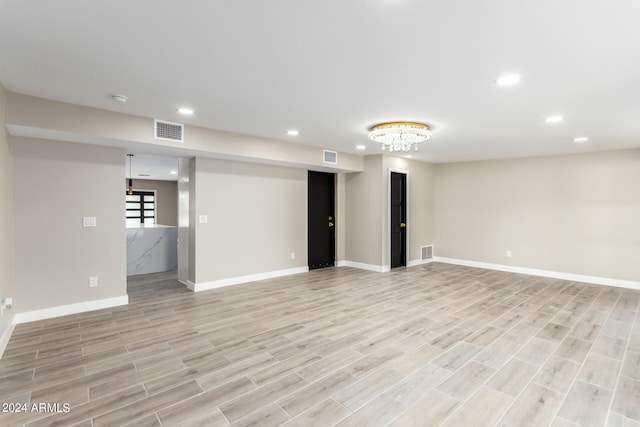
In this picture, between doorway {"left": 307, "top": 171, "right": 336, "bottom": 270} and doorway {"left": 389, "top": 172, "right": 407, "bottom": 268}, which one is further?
doorway {"left": 389, "top": 172, "right": 407, "bottom": 268}

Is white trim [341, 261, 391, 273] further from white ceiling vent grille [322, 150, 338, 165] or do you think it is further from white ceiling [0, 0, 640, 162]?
white ceiling [0, 0, 640, 162]

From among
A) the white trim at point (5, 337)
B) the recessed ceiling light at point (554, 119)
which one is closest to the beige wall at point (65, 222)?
the white trim at point (5, 337)

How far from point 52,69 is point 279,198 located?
386 cm

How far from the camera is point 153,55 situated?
7.68 ft

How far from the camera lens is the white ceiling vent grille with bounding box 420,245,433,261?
25.2ft

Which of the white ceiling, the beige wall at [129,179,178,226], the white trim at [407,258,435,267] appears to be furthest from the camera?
the beige wall at [129,179,178,226]

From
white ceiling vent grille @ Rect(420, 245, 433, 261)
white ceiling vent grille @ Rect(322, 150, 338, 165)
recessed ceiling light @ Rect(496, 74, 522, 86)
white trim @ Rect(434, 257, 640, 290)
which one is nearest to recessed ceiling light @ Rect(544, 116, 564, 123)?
recessed ceiling light @ Rect(496, 74, 522, 86)

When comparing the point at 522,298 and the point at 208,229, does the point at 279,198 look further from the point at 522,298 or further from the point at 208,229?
the point at 522,298

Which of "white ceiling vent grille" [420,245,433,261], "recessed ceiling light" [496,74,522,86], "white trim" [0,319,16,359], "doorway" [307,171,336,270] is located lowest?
"white trim" [0,319,16,359]

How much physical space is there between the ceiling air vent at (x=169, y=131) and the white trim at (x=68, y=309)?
2260 mm

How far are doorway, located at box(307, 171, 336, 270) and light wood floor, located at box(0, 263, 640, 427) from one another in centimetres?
212

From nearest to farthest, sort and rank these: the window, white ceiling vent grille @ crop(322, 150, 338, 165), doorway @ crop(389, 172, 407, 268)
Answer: white ceiling vent grille @ crop(322, 150, 338, 165)
doorway @ crop(389, 172, 407, 268)
the window

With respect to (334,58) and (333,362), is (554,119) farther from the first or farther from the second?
(333,362)

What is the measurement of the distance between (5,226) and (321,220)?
4957mm
